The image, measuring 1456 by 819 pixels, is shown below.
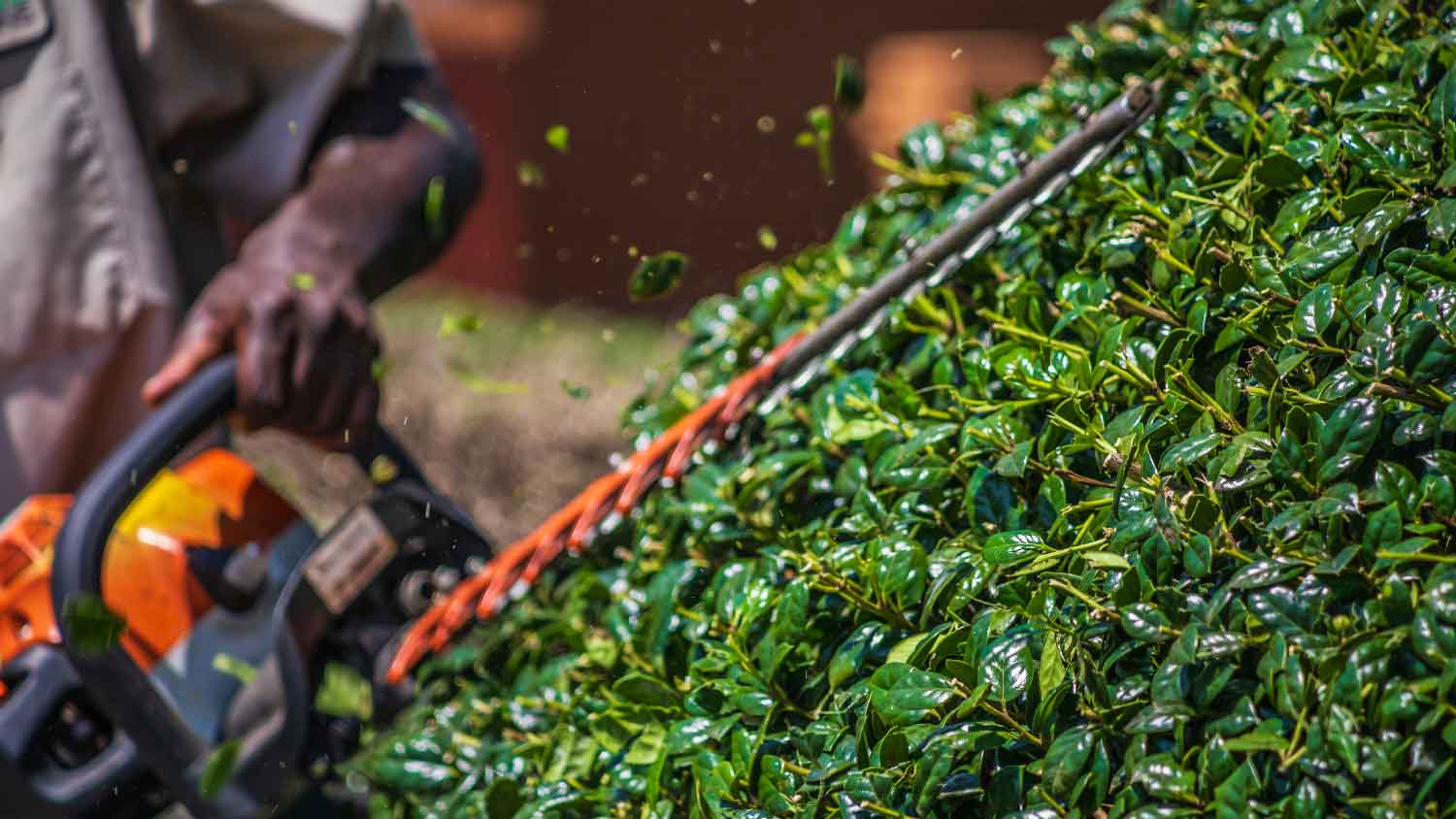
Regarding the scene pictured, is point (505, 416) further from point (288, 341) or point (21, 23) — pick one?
point (288, 341)

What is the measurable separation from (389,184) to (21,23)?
0.61 m

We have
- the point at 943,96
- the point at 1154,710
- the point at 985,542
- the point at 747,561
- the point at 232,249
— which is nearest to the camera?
the point at 1154,710

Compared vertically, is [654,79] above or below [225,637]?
below

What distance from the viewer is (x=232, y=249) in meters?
2.25

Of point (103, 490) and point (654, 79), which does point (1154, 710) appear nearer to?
point (103, 490)

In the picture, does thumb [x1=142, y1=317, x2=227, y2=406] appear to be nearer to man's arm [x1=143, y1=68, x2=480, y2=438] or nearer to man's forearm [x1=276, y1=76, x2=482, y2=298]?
man's arm [x1=143, y1=68, x2=480, y2=438]

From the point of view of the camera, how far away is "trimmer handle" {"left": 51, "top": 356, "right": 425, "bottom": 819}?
1.34 m

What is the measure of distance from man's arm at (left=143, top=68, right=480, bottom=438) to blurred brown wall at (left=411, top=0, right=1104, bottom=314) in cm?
162

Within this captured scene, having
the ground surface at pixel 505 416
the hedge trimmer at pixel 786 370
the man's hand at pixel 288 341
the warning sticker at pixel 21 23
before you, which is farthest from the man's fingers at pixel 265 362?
the ground surface at pixel 505 416

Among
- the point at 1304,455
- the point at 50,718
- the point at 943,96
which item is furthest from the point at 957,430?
the point at 943,96

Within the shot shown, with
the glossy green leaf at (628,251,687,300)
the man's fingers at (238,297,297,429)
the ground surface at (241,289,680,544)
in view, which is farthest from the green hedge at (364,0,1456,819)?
the ground surface at (241,289,680,544)

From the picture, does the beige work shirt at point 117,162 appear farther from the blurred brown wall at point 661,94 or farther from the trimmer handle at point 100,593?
the blurred brown wall at point 661,94

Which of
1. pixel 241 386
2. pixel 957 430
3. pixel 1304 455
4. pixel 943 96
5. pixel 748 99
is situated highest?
pixel 1304 455

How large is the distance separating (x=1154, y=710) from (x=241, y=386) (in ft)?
4.07
